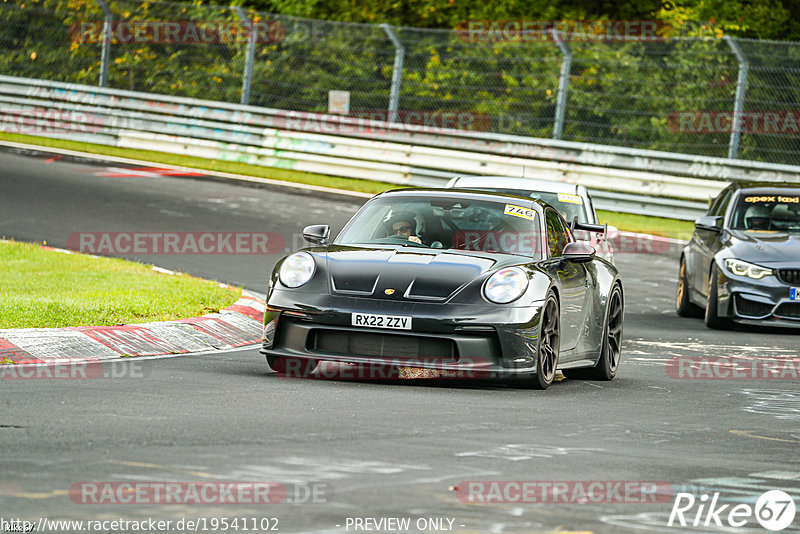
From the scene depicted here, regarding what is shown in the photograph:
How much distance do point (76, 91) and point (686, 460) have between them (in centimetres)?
2223

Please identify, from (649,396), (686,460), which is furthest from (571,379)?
(686,460)

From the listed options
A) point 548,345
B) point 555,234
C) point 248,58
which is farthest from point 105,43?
point 548,345

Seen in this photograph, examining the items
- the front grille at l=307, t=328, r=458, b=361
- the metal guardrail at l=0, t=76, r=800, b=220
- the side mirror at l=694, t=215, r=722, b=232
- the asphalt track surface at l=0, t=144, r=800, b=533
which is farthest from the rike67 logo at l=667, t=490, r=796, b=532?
the metal guardrail at l=0, t=76, r=800, b=220

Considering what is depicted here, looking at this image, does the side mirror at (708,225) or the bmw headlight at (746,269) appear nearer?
the bmw headlight at (746,269)

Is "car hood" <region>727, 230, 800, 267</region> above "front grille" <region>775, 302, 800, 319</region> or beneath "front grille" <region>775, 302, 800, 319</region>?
above

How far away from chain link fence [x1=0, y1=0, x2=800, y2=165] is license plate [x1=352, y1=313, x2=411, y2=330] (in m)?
15.2

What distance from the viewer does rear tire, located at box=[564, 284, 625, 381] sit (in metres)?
10.4

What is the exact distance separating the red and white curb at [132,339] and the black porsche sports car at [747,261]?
16.4ft

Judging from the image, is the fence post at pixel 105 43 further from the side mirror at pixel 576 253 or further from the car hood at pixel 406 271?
the side mirror at pixel 576 253

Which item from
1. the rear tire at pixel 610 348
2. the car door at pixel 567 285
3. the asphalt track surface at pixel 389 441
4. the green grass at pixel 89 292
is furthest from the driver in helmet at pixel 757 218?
the green grass at pixel 89 292

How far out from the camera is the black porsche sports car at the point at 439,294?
8.70 meters

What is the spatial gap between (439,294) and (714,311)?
627 centimetres

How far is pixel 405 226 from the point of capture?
993cm

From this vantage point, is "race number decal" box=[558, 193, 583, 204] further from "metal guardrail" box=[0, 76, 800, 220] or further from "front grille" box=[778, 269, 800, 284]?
"metal guardrail" box=[0, 76, 800, 220]
